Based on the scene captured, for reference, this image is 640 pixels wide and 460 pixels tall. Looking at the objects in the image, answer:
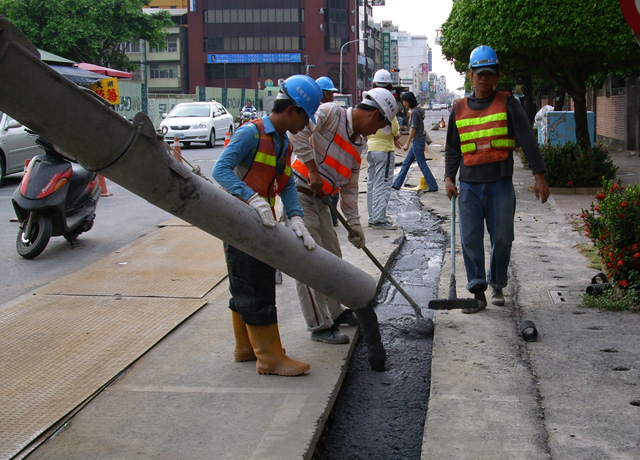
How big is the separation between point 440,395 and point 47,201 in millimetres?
5297

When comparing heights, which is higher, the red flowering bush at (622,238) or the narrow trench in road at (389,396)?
the red flowering bush at (622,238)

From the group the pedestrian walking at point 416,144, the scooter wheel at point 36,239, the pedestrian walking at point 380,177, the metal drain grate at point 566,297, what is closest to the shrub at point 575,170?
the pedestrian walking at point 416,144

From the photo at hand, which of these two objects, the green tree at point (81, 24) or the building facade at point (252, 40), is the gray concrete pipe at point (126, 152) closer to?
the green tree at point (81, 24)

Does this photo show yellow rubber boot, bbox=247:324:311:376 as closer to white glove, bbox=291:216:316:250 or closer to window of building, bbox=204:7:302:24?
white glove, bbox=291:216:316:250

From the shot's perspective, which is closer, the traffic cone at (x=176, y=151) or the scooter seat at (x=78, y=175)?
the traffic cone at (x=176, y=151)

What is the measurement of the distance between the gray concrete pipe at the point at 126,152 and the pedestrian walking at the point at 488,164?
8.11ft

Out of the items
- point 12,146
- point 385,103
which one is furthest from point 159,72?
point 385,103

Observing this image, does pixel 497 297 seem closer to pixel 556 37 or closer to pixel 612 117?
pixel 556 37

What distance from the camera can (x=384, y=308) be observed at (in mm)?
6199

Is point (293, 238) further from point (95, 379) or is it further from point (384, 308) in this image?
point (384, 308)

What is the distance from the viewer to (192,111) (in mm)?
26578

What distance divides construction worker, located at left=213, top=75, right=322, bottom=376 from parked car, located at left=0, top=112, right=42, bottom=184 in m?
10.5

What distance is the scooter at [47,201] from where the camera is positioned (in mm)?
7891

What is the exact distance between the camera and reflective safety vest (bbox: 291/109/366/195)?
5.17 m
